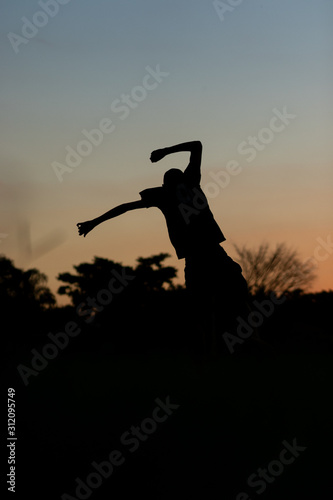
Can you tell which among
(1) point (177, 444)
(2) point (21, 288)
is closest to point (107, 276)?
(2) point (21, 288)

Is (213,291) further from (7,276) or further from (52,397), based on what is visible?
(7,276)

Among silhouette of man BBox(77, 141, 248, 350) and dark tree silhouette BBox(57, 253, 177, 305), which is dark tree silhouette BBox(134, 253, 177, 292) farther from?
silhouette of man BBox(77, 141, 248, 350)

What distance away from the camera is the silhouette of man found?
5445mm

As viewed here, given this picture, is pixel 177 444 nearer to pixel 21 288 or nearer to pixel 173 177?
pixel 173 177

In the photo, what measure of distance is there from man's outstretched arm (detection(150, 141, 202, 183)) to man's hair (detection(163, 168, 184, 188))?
62 mm

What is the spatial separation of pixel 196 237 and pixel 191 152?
0.59 meters

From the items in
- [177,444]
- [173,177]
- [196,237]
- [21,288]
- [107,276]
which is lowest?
[177,444]

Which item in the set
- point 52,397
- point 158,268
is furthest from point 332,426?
point 158,268

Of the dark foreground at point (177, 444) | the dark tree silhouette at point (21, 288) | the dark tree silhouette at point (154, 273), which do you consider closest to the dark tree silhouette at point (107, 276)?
the dark tree silhouette at point (154, 273)

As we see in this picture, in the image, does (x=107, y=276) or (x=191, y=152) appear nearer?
(x=191, y=152)

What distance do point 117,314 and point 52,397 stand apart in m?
26.8

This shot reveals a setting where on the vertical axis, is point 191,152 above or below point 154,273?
below

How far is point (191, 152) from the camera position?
5.44 meters

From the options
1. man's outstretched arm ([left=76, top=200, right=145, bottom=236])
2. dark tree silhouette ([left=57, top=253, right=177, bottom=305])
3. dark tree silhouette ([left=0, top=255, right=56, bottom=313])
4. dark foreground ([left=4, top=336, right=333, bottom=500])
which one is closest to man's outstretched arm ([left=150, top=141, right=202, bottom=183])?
man's outstretched arm ([left=76, top=200, right=145, bottom=236])
